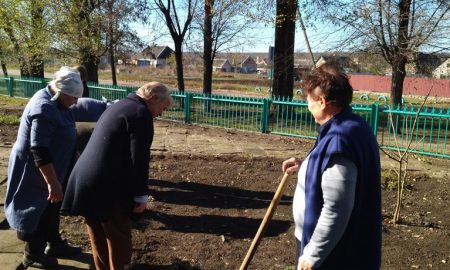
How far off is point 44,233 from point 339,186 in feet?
8.77

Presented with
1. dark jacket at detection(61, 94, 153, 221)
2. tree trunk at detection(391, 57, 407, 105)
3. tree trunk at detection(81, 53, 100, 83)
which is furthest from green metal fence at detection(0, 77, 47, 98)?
dark jacket at detection(61, 94, 153, 221)

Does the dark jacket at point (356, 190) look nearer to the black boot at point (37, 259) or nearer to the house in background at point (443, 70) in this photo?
the black boot at point (37, 259)

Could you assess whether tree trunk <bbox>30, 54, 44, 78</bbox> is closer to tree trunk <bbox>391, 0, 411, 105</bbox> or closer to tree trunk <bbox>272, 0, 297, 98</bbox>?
tree trunk <bbox>272, 0, 297, 98</bbox>

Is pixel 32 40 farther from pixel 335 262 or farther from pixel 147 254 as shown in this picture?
pixel 335 262

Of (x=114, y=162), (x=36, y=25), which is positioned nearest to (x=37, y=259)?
(x=114, y=162)

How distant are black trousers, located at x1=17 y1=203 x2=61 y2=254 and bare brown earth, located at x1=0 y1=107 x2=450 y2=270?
15.1 inches

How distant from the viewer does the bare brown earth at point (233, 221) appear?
407 centimetres

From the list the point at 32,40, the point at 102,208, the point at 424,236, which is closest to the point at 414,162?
the point at 424,236

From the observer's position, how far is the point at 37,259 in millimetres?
3654

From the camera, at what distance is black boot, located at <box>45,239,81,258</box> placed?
390 cm

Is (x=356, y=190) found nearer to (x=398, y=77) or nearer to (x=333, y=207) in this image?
(x=333, y=207)

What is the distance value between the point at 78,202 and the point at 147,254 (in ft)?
4.23

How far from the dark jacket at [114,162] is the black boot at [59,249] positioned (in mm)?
1053

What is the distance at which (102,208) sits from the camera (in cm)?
293
